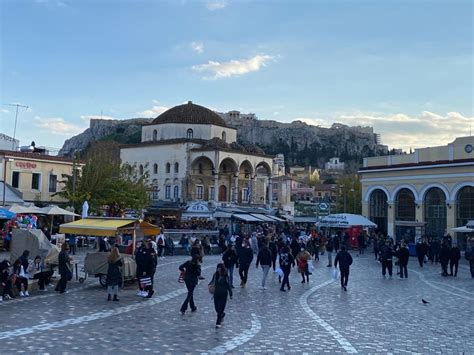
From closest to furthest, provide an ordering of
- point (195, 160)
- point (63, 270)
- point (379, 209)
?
point (63, 270), point (379, 209), point (195, 160)

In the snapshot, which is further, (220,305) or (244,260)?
(244,260)

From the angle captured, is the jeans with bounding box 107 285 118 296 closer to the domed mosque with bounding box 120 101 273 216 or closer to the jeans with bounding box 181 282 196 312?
the jeans with bounding box 181 282 196 312

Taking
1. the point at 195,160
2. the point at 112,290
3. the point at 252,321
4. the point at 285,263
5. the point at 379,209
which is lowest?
the point at 252,321

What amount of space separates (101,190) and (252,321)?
1101 inches

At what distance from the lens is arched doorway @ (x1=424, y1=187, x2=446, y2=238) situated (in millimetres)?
38250

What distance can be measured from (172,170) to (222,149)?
6.46 metres

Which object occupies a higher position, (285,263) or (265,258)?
(265,258)

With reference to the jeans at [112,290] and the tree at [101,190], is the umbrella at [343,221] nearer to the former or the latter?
the tree at [101,190]

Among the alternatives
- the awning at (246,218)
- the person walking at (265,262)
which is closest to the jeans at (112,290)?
the person walking at (265,262)

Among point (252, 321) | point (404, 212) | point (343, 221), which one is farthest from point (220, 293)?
point (404, 212)

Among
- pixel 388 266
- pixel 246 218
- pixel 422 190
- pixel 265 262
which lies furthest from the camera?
pixel 246 218

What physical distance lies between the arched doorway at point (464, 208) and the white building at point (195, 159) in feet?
89.2

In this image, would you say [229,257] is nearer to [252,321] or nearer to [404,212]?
[252,321]

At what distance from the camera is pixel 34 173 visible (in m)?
42.1
